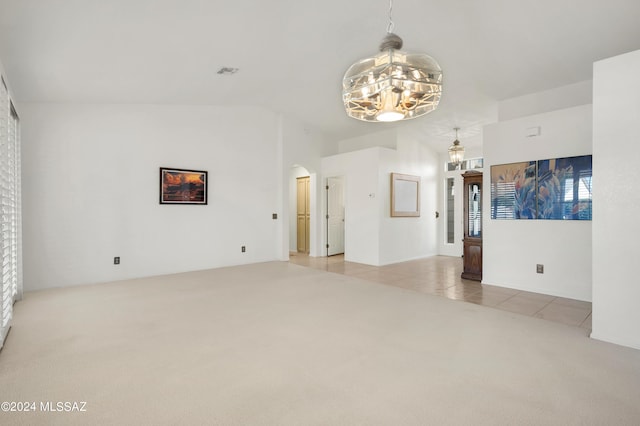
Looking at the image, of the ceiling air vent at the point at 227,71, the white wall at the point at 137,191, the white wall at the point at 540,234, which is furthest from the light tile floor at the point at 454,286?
the ceiling air vent at the point at 227,71

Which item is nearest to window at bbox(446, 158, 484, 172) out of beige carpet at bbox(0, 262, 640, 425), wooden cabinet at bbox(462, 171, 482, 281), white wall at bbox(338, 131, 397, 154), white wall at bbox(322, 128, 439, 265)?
white wall at bbox(322, 128, 439, 265)

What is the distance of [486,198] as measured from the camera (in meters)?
5.21

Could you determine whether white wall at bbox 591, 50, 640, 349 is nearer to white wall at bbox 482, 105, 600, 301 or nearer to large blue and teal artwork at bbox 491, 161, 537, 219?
white wall at bbox 482, 105, 600, 301

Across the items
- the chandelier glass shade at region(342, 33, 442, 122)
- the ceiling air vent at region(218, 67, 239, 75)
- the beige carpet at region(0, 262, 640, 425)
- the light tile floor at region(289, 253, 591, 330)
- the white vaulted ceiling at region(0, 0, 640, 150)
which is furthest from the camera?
the ceiling air vent at region(218, 67, 239, 75)

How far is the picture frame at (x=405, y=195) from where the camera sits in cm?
717

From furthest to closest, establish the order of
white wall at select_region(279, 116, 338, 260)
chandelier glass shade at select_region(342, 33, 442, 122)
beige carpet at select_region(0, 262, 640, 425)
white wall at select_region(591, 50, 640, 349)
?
white wall at select_region(279, 116, 338, 260) < white wall at select_region(591, 50, 640, 349) < chandelier glass shade at select_region(342, 33, 442, 122) < beige carpet at select_region(0, 262, 640, 425)

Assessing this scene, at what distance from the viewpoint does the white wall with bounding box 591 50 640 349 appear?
2.70 meters

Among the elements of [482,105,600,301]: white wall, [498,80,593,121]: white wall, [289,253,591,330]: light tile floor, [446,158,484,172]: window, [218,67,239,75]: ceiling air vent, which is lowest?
[289,253,591,330]: light tile floor

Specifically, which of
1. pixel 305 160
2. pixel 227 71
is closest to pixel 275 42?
pixel 227 71

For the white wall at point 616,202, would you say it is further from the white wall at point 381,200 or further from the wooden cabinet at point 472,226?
the white wall at point 381,200

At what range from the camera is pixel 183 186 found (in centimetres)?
599

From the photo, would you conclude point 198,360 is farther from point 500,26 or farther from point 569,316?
point 500,26

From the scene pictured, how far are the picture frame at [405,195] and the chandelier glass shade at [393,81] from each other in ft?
15.8

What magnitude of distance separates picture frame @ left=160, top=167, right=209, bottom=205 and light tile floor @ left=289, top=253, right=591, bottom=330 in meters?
2.60
